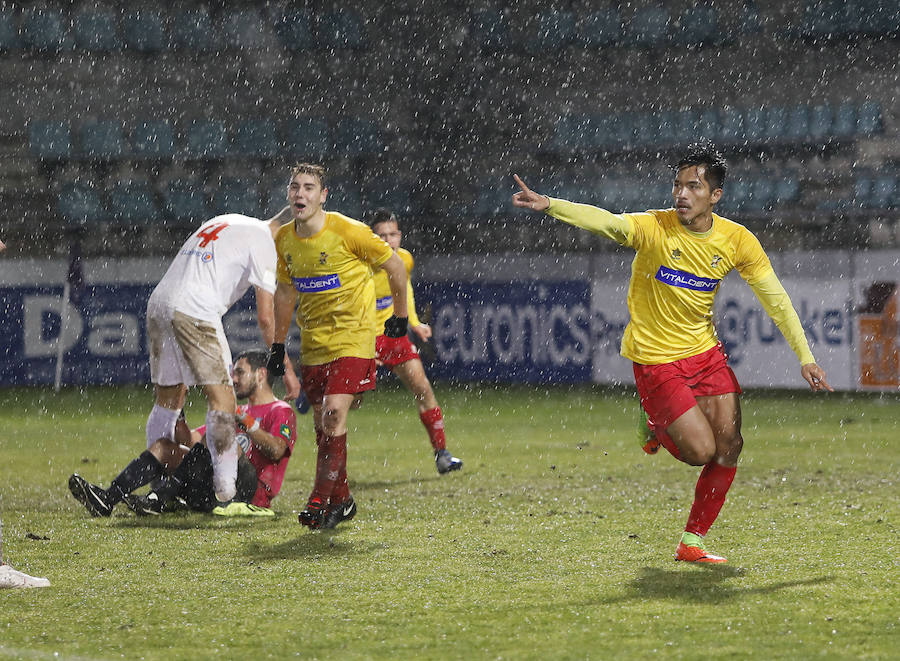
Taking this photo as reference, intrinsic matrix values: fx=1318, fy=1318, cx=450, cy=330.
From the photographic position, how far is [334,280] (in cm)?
699

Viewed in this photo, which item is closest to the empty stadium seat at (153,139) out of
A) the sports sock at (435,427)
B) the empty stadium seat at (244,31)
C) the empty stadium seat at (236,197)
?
the empty stadium seat at (236,197)

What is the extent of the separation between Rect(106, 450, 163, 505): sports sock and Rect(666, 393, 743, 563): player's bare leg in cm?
311

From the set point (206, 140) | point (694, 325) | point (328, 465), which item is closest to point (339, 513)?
point (328, 465)

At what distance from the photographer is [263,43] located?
2625cm

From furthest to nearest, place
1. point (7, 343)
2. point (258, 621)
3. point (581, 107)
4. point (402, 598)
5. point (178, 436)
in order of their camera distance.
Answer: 1. point (581, 107)
2. point (7, 343)
3. point (178, 436)
4. point (402, 598)
5. point (258, 621)

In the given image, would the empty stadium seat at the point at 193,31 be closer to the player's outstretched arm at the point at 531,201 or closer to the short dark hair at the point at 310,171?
the short dark hair at the point at 310,171

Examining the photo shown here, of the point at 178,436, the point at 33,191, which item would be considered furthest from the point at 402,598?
the point at 33,191

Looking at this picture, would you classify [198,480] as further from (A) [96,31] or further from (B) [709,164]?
(A) [96,31]

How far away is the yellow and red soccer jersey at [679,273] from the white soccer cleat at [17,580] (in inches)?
109

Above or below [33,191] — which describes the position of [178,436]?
below

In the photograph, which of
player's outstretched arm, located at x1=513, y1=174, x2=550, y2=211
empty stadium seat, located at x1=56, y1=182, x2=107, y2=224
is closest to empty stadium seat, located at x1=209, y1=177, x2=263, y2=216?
empty stadium seat, located at x1=56, y1=182, x2=107, y2=224

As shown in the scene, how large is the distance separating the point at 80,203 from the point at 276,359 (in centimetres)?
1854

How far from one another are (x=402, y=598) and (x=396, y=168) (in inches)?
781

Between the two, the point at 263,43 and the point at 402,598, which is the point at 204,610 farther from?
the point at 263,43
